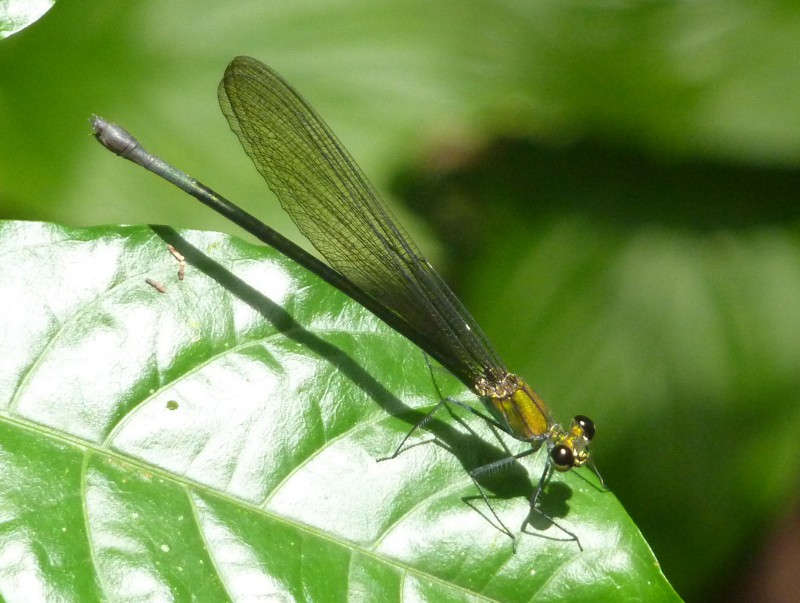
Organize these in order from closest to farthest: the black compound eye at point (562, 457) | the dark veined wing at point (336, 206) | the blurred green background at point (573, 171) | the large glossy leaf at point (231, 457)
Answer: the large glossy leaf at point (231, 457)
the black compound eye at point (562, 457)
the dark veined wing at point (336, 206)
the blurred green background at point (573, 171)

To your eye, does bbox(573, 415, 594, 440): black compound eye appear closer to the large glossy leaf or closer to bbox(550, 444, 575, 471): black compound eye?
bbox(550, 444, 575, 471): black compound eye

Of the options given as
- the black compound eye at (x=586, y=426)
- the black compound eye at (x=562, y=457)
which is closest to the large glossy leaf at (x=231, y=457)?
the black compound eye at (x=562, y=457)

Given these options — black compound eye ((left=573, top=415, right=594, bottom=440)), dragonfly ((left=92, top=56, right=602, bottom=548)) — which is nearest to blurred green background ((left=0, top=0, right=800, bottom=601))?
dragonfly ((left=92, top=56, right=602, bottom=548))

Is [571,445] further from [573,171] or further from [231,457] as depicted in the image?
[573,171]

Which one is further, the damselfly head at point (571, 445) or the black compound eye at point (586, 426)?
the black compound eye at point (586, 426)

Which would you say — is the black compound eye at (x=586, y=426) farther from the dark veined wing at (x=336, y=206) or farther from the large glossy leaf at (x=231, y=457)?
the large glossy leaf at (x=231, y=457)

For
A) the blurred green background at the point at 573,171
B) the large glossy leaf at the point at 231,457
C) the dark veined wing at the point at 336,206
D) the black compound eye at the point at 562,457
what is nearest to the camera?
the large glossy leaf at the point at 231,457

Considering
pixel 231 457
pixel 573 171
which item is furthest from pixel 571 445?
pixel 573 171
